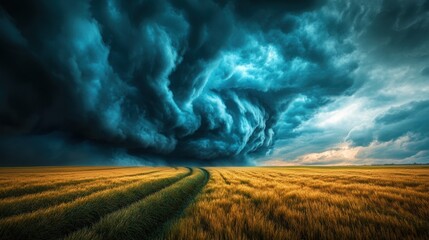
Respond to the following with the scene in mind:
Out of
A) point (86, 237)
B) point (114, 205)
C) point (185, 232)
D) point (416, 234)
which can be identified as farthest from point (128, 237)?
point (416, 234)

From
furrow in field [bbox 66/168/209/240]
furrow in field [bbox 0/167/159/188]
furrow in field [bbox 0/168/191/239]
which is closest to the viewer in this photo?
furrow in field [bbox 66/168/209/240]

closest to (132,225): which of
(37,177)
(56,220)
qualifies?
(56,220)

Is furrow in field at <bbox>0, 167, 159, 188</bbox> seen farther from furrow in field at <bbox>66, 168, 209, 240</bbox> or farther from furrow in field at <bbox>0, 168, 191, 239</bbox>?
furrow in field at <bbox>66, 168, 209, 240</bbox>

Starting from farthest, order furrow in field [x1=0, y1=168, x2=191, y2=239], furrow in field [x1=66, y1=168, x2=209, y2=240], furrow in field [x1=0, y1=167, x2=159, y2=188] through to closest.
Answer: furrow in field [x1=0, y1=167, x2=159, y2=188] < furrow in field [x1=0, y1=168, x2=191, y2=239] < furrow in field [x1=66, y1=168, x2=209, y2=240]

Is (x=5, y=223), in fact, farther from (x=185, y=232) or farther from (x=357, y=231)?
(x=357, y=231)

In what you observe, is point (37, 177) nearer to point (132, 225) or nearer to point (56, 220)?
point (56, 220)

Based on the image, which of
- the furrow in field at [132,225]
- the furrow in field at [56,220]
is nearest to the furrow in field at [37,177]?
the furrow in field at [56,220]

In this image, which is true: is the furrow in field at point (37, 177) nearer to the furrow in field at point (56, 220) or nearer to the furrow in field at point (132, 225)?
the furrow in field at point (56, 220)

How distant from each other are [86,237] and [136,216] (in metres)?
2.09

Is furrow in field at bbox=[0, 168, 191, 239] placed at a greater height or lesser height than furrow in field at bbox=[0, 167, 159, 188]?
lesser

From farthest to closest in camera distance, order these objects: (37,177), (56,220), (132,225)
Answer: (37,177) < (56,220) < (132,225)

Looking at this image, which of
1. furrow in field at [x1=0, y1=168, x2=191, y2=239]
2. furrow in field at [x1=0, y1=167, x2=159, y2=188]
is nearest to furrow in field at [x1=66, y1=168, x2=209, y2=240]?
furrow in field at [x1=0, y1=168, x2=191, y2=239]

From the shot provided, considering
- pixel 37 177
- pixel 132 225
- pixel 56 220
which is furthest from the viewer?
pixel 37 177

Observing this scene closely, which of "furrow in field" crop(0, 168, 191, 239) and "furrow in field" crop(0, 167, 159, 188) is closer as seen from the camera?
"furrow in field" crop(0, 168, 191, 239)
